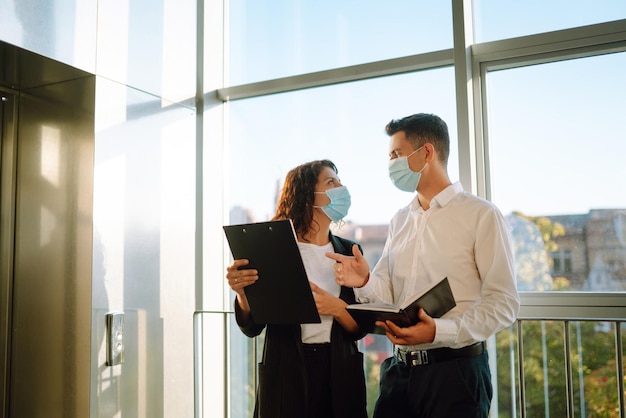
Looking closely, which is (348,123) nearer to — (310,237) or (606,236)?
(310,237)

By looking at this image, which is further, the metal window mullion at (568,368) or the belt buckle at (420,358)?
the metal window mullion at (568,368)

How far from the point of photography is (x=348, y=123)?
10.1 feet

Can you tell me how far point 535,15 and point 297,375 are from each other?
6.07ft

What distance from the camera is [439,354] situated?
6.54 feet

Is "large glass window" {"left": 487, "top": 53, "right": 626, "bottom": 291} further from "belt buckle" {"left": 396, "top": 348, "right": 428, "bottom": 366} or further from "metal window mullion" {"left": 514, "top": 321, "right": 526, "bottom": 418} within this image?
"belt buckle" {"left": 396, "top": 348, "right": 428, "bottom": 366}

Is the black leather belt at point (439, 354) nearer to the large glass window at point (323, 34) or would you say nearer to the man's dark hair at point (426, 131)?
the man's dark hair at point (426, 131)

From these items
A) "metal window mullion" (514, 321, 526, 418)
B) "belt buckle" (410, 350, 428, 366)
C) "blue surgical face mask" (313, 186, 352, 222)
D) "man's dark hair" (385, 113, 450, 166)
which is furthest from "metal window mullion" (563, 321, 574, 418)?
"blue surgical face mask" (313, 186, 352, 222)

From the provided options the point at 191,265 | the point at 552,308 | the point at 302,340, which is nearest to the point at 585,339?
the point at 552,308

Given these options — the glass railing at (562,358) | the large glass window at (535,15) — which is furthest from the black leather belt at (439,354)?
the large glass window at (535,15)

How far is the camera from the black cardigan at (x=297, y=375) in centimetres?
213

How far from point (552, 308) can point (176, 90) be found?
2.04m

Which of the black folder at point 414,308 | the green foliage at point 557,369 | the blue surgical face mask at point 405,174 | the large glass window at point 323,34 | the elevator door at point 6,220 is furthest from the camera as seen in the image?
the large glass window at point 323,34

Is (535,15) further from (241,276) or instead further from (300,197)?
(241,276)

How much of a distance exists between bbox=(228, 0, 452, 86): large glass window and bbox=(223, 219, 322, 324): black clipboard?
135 centimetres
